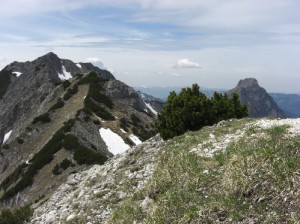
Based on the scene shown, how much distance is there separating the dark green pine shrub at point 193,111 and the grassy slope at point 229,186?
9.27 meters

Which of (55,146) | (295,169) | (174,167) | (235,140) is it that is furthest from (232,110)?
(55,146)

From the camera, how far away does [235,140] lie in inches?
774

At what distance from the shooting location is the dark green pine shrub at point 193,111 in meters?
28.9

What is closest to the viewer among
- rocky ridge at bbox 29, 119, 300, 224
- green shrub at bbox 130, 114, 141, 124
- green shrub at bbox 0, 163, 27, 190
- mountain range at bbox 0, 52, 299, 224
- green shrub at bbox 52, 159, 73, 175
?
mountain range at bbox 0, 52, 299, 224

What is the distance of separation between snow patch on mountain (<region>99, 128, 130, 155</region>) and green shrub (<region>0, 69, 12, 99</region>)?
10627 centimetres

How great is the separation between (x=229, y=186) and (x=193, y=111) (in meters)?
15.3

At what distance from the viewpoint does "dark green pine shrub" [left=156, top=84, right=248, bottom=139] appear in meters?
28.9

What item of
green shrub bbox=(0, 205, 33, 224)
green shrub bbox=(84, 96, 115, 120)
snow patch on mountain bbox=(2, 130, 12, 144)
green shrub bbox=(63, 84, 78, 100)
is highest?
green shrub bbox=(63, 84, 78, 100)

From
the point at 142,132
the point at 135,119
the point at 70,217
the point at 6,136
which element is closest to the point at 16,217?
the point at 70,217

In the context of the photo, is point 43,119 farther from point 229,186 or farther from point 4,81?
point 4,81

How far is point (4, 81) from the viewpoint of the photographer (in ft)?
601

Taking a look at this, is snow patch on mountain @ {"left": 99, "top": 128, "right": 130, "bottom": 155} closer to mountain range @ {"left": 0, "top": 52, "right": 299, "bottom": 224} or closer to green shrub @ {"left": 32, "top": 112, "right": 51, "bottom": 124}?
mountain range @ {"left": 0, "top": 52, "right": 299, "bottom": 224}

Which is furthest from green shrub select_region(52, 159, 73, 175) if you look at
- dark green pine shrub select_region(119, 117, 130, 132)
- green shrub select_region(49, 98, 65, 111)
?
green shrub select_region(49, 98, 65, 111)

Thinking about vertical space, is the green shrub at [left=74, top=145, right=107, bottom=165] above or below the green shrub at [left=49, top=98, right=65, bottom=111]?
below
